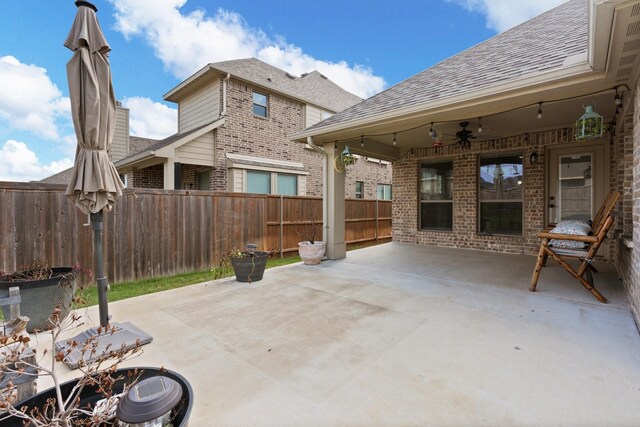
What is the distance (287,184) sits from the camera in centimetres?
1112

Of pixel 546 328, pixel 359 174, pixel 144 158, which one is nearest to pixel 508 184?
pixel 546 328

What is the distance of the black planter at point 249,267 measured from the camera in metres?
4.80

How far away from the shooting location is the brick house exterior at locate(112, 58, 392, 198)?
9.05 metres

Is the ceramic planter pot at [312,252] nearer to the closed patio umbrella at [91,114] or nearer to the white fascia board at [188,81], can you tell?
the closed patio umbrella at [91,114]

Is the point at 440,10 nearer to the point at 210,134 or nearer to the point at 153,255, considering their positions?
the point at 210,134

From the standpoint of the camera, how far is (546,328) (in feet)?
9.76

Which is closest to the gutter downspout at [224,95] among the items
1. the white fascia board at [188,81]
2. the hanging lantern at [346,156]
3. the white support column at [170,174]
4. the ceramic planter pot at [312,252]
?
the white fascia board at [188,81]

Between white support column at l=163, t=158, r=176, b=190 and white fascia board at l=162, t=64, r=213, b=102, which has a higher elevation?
white fascia board at l=162, t=64, r=213, b=102

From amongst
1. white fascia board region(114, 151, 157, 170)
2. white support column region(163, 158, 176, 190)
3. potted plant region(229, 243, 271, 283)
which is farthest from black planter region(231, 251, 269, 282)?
white fascia board region(114, 151, 157, 170)

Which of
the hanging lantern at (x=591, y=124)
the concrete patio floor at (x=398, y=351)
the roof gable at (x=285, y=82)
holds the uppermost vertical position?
the roof gable at (x=285, y=82)

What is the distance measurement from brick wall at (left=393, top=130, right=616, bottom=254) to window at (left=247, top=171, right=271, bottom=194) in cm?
427

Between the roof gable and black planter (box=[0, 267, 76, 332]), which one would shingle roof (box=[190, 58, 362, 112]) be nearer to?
the roof gable

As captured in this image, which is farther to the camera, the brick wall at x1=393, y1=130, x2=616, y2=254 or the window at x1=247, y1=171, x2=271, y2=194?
the window at x1=247, y1=171, x2=271, y2=194

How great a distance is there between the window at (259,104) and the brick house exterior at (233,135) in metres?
0.15
